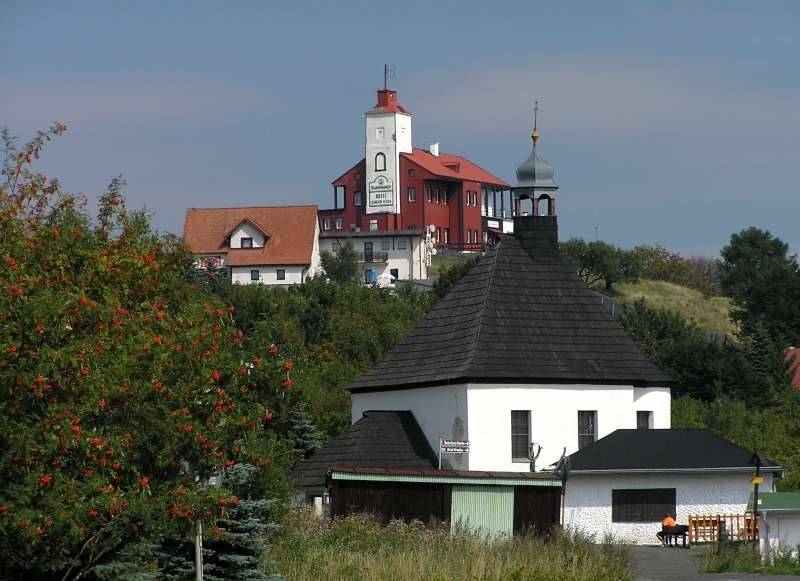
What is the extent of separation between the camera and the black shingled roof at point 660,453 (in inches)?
1475

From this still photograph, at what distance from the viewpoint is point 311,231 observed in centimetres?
10356

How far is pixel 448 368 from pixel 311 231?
63.6 meters

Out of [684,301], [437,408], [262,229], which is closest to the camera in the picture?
[437,408]

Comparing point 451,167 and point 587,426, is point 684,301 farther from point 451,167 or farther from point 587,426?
point 587,426


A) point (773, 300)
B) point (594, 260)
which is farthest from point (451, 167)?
point (773, 300)

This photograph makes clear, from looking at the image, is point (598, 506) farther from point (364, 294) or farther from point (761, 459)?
point (364, 294)

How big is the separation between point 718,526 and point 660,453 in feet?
7.32

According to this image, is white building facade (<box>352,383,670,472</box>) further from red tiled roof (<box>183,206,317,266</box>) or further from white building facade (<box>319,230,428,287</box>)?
white building facade (<box>319,230,428,287</box>)

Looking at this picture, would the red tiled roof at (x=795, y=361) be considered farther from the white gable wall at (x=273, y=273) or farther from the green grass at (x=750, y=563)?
the green grass at (x=750, y=563)

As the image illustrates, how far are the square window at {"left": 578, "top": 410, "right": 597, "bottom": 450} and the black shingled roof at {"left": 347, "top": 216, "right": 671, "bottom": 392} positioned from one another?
80 centimetres

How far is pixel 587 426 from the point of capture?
40.7 metres

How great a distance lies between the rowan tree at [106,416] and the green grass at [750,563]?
11.4 m

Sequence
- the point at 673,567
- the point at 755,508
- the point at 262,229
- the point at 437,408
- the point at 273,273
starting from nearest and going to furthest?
the point at 673,567 < the point at 755,508 < the point at 437,408 < the point at 273,273 < the point at 262,229

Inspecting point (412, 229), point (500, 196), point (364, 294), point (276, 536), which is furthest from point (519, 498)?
point (500, 196)
